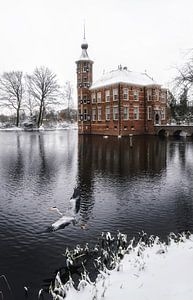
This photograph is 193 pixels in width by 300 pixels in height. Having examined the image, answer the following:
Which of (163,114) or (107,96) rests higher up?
(107,96)

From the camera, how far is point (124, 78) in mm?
47312

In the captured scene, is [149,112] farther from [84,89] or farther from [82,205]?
[82,205]

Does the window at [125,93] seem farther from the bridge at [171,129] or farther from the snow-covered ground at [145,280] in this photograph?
the snow-covered ground at [145,280]

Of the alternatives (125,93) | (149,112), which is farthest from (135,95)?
(149,112)

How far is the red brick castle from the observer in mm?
46812

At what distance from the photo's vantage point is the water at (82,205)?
271 inches

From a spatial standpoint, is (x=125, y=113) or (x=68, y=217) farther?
(x=125, y=113)

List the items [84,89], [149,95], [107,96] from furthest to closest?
1. [84,89]
2. [149,95]
3. [107,96]

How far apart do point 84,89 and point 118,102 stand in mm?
10432

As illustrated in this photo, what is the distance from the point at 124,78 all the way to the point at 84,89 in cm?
970

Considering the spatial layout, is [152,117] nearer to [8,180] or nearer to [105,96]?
[105,96]

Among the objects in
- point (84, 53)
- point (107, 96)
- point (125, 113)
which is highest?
point (84, 53)

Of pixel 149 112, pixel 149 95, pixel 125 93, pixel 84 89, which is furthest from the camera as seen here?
pixel 84 89

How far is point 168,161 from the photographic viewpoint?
67.9ft
